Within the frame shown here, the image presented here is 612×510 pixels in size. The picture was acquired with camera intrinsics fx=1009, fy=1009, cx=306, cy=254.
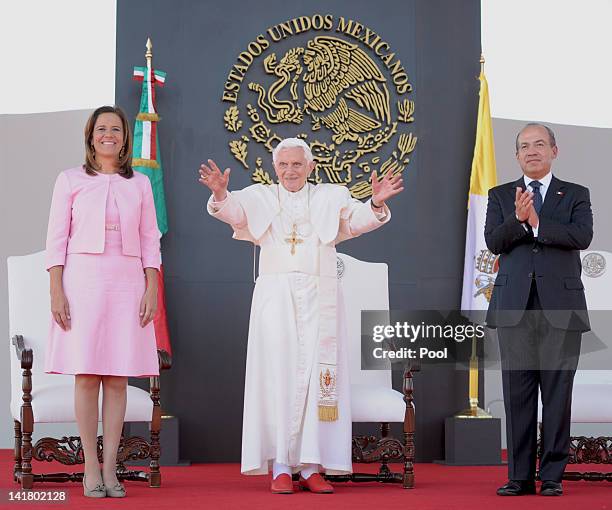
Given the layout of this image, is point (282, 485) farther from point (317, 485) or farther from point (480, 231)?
point (480, 231)

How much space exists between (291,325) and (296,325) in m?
0.03

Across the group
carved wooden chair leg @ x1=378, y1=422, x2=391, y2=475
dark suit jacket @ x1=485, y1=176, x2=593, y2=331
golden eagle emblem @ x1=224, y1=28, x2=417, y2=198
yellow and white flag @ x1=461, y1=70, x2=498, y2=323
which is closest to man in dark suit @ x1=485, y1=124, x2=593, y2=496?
dark suit jacket @ x1=485, y1=176, x2=593, y2=331

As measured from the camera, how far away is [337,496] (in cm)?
423

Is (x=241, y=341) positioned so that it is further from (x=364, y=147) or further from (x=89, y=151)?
(x=89, y=151)

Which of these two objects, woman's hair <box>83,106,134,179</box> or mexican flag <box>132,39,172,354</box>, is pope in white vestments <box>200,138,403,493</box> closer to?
woman's hair <box>83,106,134,179</box>

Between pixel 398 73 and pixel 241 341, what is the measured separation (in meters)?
1.89

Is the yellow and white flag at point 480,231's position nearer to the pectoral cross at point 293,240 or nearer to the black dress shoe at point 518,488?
the pectoral cross at point 293,240

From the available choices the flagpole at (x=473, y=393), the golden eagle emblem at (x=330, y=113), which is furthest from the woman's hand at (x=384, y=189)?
the flagpole at (x=473, y=393)

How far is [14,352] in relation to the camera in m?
4.79

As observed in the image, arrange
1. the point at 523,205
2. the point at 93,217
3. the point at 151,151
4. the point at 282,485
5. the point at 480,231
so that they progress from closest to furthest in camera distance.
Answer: the point at 523,205
the point at 93,217
the point at 282,485
the point at 151,151
the point at 480,231

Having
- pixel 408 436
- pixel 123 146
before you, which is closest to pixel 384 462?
pixel 408 436

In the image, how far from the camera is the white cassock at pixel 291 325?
14.6 ft

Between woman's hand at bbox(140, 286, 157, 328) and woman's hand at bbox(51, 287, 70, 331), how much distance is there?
0.30 m

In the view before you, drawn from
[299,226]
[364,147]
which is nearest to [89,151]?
[299,226]
